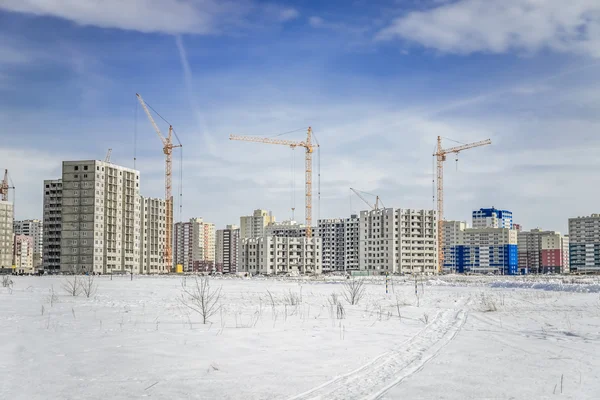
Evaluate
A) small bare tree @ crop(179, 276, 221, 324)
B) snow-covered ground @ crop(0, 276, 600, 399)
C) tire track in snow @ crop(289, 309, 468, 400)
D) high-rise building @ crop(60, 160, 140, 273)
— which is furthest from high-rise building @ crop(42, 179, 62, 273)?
tire track in snow @ crop(289, 309, 468, 400)

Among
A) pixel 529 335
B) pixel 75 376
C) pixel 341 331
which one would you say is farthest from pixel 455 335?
pixel 75 376

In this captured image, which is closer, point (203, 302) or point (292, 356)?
point (292, 356)

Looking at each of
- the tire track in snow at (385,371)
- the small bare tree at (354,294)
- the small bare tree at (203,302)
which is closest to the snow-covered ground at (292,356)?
the tire track in snow at (385,371)

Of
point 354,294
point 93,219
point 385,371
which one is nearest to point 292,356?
point 385,371

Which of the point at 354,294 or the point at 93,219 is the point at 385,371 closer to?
the point at 354,294

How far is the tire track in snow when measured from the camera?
35.7 ft

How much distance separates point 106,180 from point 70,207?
45.8 feet

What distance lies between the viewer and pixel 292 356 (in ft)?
49.9

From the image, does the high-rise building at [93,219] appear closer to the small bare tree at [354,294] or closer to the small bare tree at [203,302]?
the small bare tree at [354,294]

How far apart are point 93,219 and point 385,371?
175914 millimetres

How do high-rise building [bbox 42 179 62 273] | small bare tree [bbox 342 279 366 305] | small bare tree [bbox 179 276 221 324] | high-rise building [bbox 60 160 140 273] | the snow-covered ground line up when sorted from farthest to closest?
high-rise building [bbox 42 179 62 273]
high-rise building [bbox 60 160 140 273]
small bare tree [bbox 342 279 366 305]
small bare tree [bbox 179 276 221 324]
the snow-covered ground

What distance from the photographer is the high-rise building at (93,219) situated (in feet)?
568

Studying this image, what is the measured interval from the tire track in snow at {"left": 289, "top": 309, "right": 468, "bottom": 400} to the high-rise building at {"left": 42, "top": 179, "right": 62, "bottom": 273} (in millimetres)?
177362

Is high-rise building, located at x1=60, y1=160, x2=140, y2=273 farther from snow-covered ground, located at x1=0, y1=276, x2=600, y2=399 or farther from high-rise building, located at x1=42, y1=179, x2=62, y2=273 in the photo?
snow-covered ground, located at x1=0, y1=276, x2=600, y2=399
